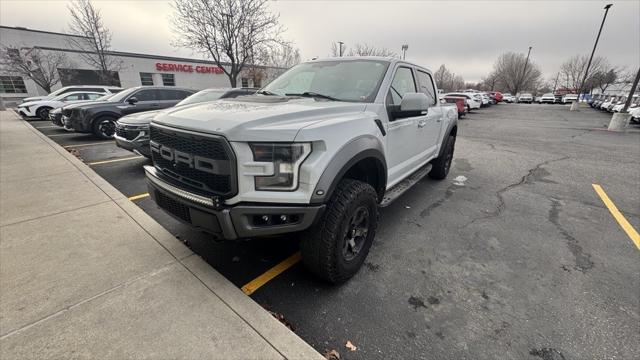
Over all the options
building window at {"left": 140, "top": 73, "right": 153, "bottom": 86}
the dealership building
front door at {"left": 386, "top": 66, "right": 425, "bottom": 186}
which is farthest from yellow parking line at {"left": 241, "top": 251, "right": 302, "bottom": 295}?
building window at {"left": 140, "top": 73, "right": 153, "bottom": 86}

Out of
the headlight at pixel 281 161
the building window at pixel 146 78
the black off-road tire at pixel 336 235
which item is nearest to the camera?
the headlight at pixel 281 161

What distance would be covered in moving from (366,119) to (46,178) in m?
5.61

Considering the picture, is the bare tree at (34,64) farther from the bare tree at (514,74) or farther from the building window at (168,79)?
the bare tree at (514,74)

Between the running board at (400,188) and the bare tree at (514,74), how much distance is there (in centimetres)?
7870

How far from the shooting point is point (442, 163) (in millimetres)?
5227

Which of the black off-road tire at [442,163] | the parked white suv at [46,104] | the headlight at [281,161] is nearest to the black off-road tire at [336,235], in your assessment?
the headlight at [281,161]

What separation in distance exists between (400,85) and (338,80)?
783 millimetres

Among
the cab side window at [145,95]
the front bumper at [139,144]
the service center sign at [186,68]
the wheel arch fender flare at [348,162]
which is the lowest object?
the front bumper at [139,144]

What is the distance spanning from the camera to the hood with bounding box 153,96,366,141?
184 cm

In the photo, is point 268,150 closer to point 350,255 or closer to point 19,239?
point 350,255

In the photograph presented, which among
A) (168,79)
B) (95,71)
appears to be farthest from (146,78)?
(95,71)

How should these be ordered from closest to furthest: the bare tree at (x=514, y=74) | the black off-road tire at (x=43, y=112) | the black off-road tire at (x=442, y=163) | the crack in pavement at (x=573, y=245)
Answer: the crack in pavement at (x=573, y=245), the black off-road tire at (x=442, y=163), the black off-road tire at (x=43, y=112), the bare tree at (x=514, y=74)

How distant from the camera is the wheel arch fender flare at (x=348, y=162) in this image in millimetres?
1961

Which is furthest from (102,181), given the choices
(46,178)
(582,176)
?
(582,176)
